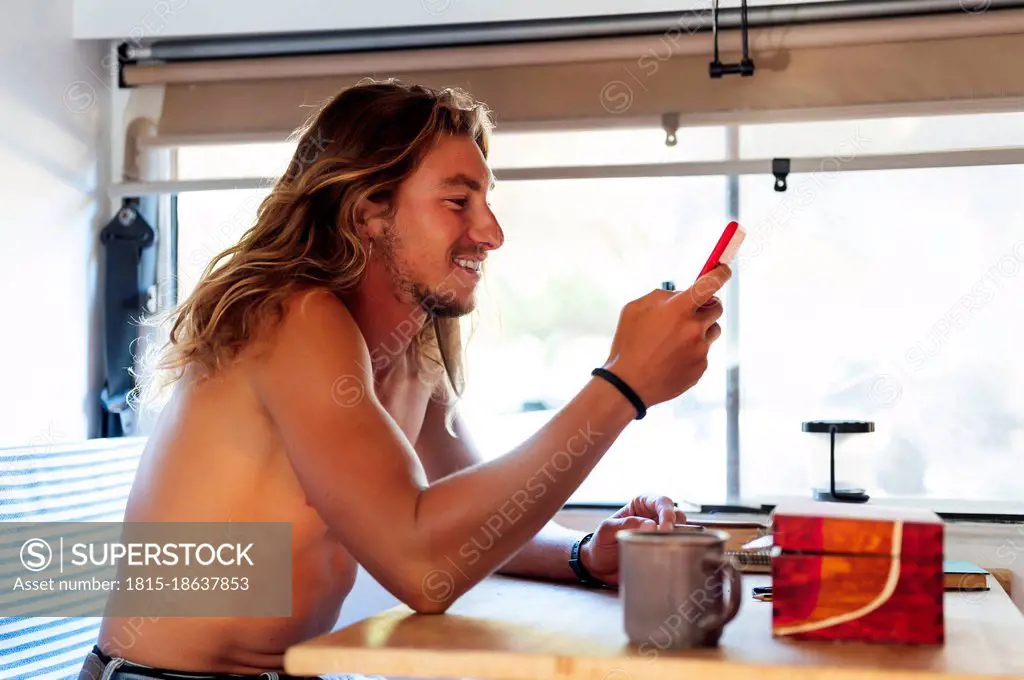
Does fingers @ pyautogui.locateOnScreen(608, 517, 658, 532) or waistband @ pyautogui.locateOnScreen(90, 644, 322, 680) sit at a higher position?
fingers @ pyautogui.locateOnScreen(608, 517, 658, 532)

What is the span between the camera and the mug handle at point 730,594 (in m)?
0.76

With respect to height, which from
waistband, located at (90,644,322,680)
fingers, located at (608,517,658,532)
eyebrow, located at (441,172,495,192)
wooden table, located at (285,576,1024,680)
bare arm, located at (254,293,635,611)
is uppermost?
eyebrow, located at (441,172,495,192)

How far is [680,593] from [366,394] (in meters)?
0.36

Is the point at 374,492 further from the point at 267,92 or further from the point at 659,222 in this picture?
the point at 267,92

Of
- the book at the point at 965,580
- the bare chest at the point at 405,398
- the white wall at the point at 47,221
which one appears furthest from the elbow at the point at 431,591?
the white wall at the point at 47,221

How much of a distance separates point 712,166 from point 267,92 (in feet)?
3.23

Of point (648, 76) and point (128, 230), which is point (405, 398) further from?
point (128, 230)

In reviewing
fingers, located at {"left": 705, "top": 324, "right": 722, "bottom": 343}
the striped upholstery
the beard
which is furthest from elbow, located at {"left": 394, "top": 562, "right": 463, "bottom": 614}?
the striped upholstery

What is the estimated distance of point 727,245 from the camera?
3.05 ft

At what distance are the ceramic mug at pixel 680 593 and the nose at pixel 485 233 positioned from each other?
53cm

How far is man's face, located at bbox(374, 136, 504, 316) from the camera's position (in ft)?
4.01

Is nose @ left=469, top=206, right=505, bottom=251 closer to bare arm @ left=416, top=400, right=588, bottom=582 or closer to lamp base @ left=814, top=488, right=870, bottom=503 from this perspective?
bare arm @ left=416, top=400, right=588, bottom=582

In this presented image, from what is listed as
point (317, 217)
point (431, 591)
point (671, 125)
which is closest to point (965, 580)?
point (431, 591)

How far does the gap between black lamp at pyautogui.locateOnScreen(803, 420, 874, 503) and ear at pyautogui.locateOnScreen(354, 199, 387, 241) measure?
1068 mm
